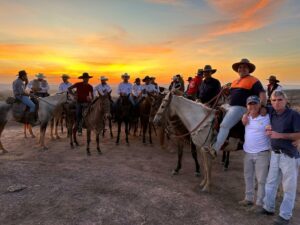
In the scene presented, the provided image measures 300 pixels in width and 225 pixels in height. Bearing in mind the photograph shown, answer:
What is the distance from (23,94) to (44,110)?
1.19 metres

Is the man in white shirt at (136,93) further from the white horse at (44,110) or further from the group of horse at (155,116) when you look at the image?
the white horse at (44,110)

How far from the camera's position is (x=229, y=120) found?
7.12 meters

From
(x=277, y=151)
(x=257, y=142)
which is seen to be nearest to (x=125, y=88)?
(x=257, y=142)

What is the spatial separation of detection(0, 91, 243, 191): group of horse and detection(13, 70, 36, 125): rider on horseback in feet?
1.22

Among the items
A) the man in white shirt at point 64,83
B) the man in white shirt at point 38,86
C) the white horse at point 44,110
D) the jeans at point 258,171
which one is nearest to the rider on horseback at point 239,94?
the jeans at point 258,171

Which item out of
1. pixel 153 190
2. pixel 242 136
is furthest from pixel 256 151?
pixel 153 190

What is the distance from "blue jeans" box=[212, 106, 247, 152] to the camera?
7102 millimetres

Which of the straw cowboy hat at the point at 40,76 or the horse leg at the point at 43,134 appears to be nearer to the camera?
A: the horse leg at the point at 43,134

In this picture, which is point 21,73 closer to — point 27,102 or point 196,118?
point 27,102

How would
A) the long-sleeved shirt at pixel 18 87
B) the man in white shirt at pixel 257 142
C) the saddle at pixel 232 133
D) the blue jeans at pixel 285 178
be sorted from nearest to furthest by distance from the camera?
the blue jeans at pixel 285 178
the man in white shirt at pixel 257 142
the saddle at pixel 232 133
the long-sleeved shirt at pixel 18 87

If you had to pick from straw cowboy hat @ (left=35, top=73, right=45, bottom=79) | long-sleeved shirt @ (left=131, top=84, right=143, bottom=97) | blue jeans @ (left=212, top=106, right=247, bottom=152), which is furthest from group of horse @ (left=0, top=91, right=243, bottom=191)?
straw cowboy hat @ (left=35, top=73, right=45, bottom=79)

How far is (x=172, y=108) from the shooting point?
8.70 metres

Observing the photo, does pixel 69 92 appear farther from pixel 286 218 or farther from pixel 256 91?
pixel 286 218

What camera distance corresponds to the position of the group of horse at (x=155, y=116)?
8.06m
